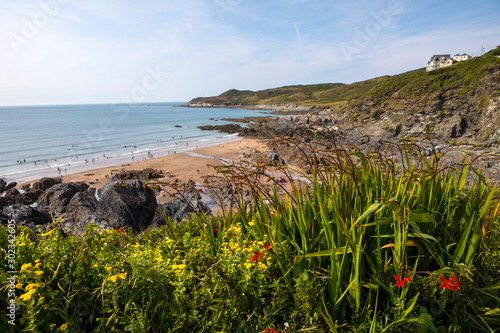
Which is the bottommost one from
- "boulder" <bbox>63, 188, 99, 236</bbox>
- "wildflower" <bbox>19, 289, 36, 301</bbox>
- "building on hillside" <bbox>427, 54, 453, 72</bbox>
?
"boulder" <bbox>63, 188, 99, 236</bbox>

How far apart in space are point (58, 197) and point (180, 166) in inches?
496

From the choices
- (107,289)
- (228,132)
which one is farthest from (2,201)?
(228,132)

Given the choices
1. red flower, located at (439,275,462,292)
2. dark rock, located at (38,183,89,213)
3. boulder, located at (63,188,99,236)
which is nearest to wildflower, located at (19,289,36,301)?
red flower, located at (439,275,462,292)

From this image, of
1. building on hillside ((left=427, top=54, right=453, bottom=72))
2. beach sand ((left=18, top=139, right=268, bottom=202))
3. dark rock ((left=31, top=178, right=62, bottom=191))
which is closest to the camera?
dark rock ((left=31, top=178, right=62, bottom=191))

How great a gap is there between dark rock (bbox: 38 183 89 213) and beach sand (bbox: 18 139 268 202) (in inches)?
141

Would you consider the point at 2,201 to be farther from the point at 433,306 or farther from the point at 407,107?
the point at 407,107

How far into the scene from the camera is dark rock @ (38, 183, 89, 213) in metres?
17.6

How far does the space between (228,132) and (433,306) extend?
57255 mm

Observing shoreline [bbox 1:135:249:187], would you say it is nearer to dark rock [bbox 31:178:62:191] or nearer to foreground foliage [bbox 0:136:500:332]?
dark rock [bbox 31:178:62:191]

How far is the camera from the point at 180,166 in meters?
29.1

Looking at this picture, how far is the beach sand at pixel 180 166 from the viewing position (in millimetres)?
24394

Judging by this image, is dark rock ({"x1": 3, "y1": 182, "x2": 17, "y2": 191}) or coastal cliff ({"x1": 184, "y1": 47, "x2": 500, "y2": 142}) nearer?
dark rock ({"x1": 3, "y1": 182, "x2": 17, "y2": 191})

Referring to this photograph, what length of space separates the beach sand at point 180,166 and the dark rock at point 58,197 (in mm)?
3577

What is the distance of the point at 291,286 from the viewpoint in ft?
6.23
